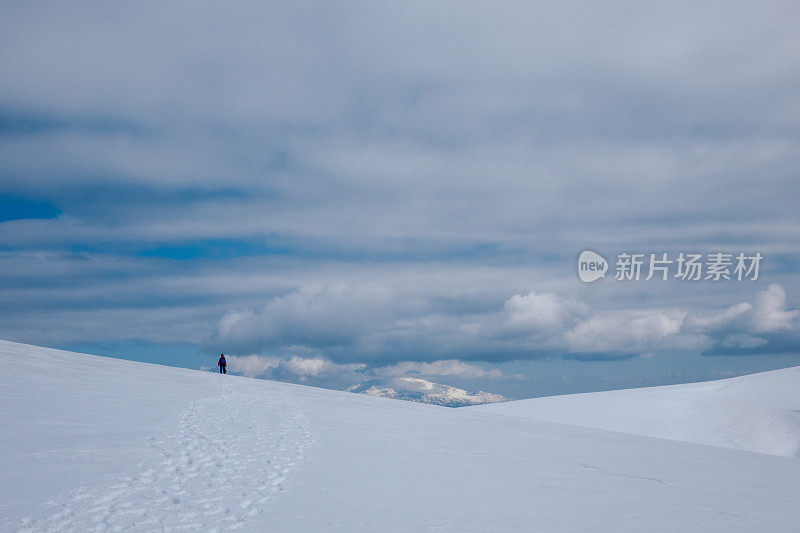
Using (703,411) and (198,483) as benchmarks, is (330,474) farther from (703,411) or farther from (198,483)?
(703,411)

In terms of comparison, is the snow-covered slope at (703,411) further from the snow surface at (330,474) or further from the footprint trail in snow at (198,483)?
the footprint trail in snow at (198,483)

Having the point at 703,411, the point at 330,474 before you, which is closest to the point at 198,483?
the point at 330,474

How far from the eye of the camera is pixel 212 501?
9469 mm

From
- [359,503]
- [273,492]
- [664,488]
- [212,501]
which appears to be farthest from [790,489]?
[212,501]

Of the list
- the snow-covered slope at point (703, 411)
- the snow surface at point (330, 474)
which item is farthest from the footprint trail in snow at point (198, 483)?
the snow-covered slope at point (703, 411)

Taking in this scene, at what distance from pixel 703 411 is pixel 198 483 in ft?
134

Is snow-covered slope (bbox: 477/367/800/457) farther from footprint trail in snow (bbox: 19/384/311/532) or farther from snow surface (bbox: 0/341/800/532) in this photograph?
footprint trail in snow (bbox: 19/384/311/532)

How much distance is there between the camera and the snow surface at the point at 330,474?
898cm

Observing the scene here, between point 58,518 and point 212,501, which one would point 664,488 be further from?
point 58,518

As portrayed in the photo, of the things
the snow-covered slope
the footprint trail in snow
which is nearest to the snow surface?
the footprint trail in snow

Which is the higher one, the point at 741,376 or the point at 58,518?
the point at 741,376

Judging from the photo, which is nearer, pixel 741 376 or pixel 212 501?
pixel 212 501

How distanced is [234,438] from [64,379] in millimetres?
11918

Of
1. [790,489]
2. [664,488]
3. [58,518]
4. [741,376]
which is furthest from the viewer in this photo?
[741,376]
